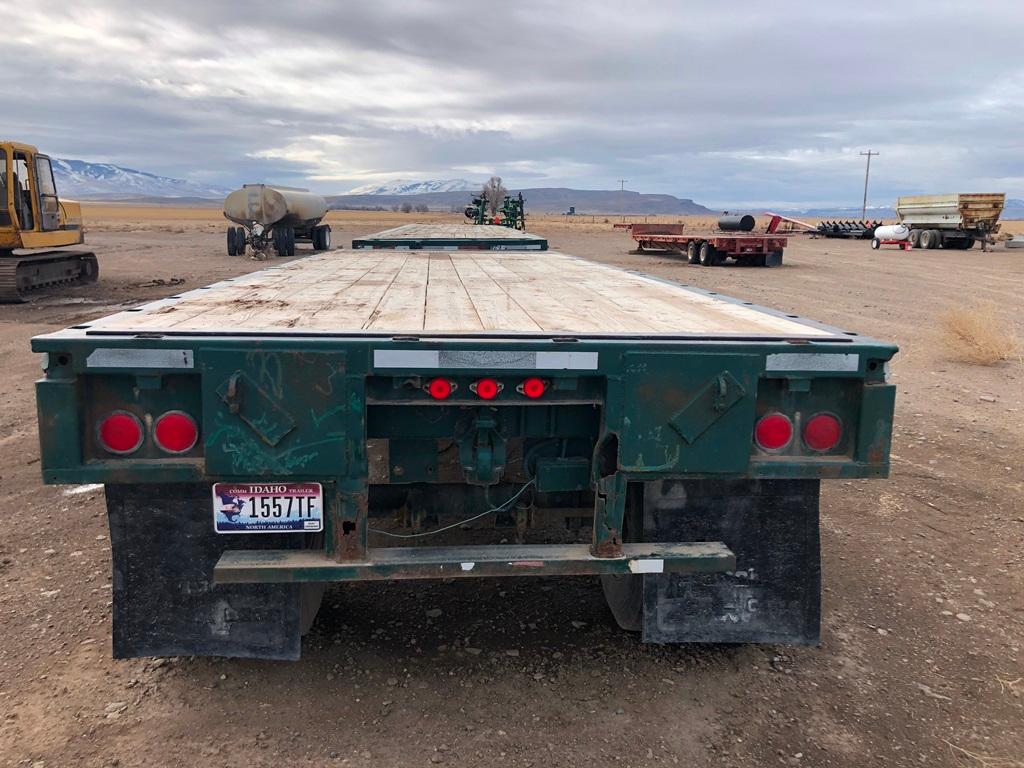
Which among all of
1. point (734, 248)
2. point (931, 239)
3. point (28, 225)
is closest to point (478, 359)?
point (28, 225)

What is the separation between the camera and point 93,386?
8.88 feet

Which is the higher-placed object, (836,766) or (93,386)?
(93,386)

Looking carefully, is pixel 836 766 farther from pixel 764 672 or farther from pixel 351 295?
pixel 351 295

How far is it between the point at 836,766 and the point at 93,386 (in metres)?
2.91

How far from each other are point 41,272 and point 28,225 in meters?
1.15

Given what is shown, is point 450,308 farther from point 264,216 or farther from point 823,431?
point 264,216

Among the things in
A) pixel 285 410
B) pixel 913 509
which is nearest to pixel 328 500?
pixel 285 410

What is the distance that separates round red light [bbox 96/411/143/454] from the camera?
274cm

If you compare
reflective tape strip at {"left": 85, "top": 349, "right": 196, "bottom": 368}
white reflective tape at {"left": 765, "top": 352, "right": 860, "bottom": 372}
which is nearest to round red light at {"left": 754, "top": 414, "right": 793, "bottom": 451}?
white reflective tape at {"left": 765, "top": 352, "right": 860, "bottom": 372}

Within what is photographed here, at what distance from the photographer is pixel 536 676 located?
3389 mm

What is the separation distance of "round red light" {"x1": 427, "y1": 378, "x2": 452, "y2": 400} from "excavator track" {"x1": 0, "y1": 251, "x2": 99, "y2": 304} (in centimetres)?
1493

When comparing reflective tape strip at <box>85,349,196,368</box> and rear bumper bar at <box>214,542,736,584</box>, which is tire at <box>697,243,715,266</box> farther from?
reflective tape strip at <box>85,349,196,368</box>

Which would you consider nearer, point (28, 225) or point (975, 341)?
point (975, 341)

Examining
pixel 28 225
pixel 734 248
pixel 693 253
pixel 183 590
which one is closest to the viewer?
pixel 183 590
